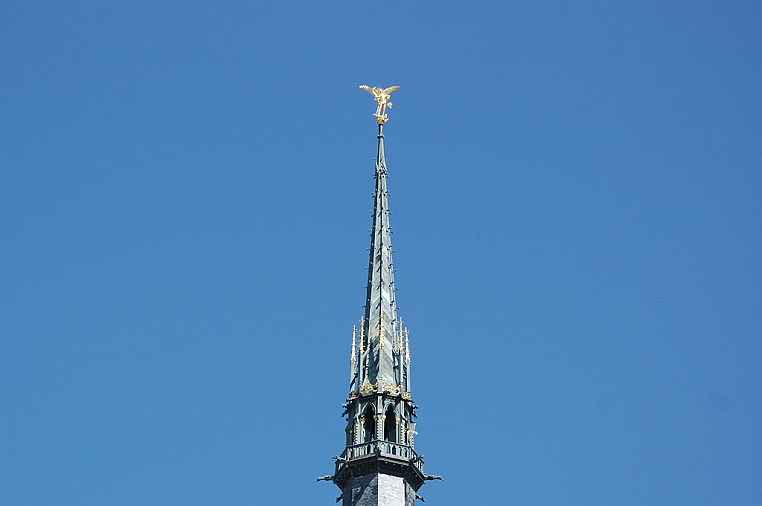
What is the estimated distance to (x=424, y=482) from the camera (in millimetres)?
71688

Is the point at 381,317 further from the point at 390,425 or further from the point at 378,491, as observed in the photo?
the point at 378,491

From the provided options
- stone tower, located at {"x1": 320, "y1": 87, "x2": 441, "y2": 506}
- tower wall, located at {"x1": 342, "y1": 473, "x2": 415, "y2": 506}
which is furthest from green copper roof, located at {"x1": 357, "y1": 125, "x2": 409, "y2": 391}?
tower wall, located at {"x1": 342, "y1": 473, "x2": 415, "y2": 506}

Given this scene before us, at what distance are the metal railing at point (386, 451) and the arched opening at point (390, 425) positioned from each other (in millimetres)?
743

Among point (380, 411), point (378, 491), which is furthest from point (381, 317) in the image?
point (378, 491)

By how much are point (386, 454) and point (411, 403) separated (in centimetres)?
476

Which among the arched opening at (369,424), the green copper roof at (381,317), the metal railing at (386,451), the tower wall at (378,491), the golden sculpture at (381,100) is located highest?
the golden sculpture at (381,100)

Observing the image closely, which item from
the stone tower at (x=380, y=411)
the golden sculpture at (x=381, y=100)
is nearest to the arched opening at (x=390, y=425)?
the stone tower at (x=380, y=411)

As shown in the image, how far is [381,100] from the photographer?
89.2 m

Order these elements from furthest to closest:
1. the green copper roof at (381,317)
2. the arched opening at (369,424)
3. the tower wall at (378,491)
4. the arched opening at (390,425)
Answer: the green copper roof at (381,317) → the arched opening at (369,424) → the arched opening at (390,425) → the tower wall at (378,491)

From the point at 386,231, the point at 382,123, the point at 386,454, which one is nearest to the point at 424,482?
the point at 386,454

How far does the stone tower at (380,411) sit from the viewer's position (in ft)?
230

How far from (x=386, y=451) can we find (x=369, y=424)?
251 cm

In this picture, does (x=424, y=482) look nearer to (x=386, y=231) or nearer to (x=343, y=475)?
(x=343, y=475)

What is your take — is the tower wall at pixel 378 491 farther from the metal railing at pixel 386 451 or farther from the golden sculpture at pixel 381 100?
the golden sculpture at pixel 381 100
